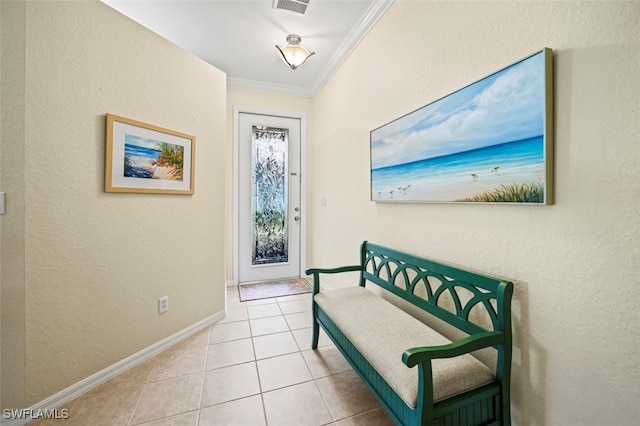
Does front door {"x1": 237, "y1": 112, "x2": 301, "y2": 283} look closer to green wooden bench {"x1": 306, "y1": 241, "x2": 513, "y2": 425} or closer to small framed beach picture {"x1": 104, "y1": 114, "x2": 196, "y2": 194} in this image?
small framed beach picture {"x1": 104, "y1": 114, "x2": 196, "y2": 194}

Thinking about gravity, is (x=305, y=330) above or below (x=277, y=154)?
below

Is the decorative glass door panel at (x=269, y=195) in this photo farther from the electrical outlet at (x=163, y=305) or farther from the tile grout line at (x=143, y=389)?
the tile grout line at (x=143, y=389)

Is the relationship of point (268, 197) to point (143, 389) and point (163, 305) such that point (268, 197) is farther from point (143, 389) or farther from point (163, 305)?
point (143, 389)

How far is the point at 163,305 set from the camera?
7.06 ft

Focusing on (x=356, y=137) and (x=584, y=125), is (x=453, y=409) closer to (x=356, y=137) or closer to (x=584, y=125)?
(x=584, y=125)

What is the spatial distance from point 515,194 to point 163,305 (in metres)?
2.53

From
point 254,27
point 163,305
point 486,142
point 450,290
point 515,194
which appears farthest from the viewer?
point 254,27

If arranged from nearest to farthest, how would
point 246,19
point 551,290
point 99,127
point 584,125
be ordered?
point 584,125 < point 551,290 < point 99,127 < point 246,19

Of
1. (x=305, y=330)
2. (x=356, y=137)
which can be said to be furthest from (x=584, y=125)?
(x=305, y=330)

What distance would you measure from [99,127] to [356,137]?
2.07m

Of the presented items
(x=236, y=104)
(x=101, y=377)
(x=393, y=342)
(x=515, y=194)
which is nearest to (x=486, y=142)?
(x=515, y=194)

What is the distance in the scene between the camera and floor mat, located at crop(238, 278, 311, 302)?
3.31m

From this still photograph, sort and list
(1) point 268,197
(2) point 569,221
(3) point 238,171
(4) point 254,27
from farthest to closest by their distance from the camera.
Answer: (1) point 268,197 < (3) point 238,171 < (4) point 254,27 < (2) point 569,221

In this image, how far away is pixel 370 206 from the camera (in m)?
2.43
